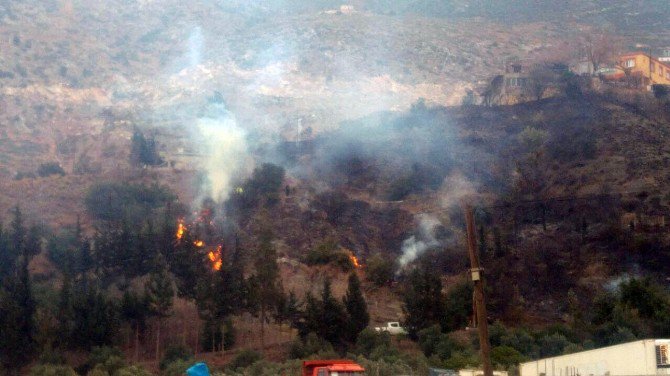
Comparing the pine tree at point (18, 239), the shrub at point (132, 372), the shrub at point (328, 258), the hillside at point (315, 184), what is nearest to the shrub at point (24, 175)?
the hillside at point (315, 184)

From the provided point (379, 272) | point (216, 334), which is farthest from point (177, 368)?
point (379, 272)

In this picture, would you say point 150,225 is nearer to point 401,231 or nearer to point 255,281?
point 255,281

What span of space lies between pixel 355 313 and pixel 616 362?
32.6m

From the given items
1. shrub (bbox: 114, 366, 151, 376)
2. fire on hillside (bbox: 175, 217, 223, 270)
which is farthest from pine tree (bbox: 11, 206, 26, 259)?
shrub (bbox: 114, 366, 151, 376)

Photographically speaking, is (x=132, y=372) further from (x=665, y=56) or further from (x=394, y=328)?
(x=665, y=56)

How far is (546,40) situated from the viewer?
155875mm

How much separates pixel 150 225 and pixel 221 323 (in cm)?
1702

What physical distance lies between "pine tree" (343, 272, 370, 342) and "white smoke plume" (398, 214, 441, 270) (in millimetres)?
17085

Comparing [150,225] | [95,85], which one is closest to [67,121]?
[95,85]

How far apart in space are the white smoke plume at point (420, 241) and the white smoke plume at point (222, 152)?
18809 millimetres

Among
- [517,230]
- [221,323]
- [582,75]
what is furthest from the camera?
[582,75]

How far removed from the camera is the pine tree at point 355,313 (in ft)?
205

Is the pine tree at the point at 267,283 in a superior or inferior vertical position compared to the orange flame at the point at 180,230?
inferior

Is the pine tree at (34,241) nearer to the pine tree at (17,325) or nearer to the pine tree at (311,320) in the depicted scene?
the pine tree at (17,325)
